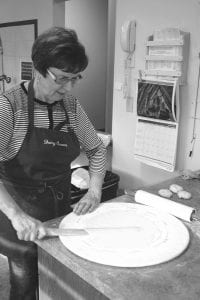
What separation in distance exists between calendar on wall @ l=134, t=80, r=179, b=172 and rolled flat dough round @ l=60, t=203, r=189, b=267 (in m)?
0.92

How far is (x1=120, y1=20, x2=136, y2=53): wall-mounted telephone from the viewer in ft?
7.07

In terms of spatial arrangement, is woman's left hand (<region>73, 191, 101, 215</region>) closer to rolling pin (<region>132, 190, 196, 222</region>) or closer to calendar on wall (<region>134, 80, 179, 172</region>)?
rolling pin (<region>132, 190, 196, 222</region>)

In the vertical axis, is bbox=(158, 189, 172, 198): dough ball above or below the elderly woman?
below

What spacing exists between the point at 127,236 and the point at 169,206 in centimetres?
25

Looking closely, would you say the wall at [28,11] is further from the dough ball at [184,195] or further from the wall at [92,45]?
the dough ball at [184,195]

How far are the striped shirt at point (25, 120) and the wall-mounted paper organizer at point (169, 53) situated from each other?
2.69ft

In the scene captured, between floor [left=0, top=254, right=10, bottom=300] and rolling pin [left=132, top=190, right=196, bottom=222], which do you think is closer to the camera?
rolling pin [left=132, top=190, right=196, bottom=222]

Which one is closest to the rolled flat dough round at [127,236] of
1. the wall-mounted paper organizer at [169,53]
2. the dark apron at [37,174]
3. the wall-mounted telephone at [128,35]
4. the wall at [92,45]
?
the dark apron at [37,174]

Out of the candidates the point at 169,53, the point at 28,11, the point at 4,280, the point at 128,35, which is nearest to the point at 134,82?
the point at 128,35

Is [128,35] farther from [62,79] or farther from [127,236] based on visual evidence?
[127,236]

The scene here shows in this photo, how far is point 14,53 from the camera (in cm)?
360

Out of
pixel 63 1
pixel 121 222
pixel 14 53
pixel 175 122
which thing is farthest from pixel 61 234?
pixel 14 53

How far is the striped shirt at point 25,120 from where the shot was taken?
108cm

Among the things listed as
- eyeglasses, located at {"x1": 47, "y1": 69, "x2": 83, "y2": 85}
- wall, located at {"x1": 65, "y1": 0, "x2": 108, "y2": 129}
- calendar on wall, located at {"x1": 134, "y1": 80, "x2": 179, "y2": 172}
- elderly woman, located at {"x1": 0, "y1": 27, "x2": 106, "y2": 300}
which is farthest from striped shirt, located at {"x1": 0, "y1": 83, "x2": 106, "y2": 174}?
wall, located at {"x1": 65, "y1": 0, "x2": 108, "y2": 129}
